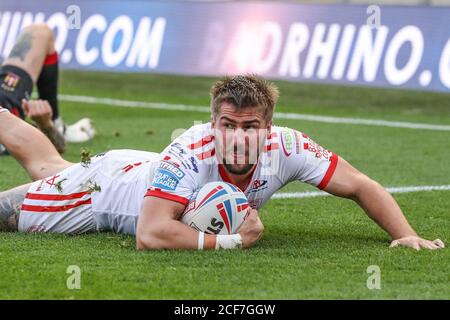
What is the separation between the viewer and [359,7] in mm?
15133

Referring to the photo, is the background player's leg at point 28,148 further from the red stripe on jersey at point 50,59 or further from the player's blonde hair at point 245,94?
the red stripe on jersey at point 50,59

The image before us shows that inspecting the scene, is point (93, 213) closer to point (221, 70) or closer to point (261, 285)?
point (261, 285)

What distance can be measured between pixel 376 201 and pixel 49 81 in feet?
16.6

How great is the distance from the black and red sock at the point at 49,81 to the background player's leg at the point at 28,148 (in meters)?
3.16

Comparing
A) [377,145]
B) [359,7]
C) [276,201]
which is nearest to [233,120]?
[276,201]

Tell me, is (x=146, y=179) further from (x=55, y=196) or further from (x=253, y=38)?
(x=253, y=38)

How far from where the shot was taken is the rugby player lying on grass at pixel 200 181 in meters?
Result: 6.40

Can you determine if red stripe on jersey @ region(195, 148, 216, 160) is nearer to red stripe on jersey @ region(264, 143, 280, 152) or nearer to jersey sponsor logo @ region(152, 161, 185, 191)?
jersey sponsor logo @ region(152, 161, 185, 191)

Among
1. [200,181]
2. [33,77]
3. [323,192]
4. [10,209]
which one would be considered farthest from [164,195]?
[33,77]

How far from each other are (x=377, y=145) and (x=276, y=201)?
327 cm

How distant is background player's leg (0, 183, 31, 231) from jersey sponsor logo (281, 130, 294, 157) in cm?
164

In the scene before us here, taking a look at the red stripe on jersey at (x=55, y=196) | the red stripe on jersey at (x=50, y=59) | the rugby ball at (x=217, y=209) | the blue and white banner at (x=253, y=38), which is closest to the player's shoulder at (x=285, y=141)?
the rugby ball at (x=217, y=209)

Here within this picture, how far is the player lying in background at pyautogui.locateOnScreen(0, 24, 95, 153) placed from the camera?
10.1m

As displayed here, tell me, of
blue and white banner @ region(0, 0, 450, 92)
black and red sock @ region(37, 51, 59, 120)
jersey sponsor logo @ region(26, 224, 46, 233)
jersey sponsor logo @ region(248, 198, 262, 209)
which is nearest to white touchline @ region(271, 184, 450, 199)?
jersey sponsor logo @ region(248, 198, 262, 209)
